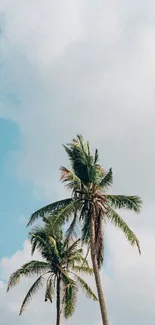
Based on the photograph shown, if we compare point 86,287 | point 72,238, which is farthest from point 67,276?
point 72,238

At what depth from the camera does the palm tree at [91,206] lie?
30.7 meters

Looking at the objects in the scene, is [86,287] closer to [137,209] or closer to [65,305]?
[65,305]

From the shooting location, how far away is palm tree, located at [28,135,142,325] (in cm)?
3072

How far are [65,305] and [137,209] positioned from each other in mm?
9591

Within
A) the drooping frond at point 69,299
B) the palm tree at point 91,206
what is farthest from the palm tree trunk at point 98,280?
the drooping frond at point 69,299

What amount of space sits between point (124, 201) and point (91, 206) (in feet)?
7.35

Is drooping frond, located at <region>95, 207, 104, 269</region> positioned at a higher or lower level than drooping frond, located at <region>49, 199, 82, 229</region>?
lower

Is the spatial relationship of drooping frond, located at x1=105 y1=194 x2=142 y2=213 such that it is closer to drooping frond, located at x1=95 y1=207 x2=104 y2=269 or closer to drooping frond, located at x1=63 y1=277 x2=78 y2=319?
drooping frond, located at x1=95 y1=207 x2=104 y2=269

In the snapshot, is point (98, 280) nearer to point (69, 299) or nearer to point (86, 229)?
point (86, 229)

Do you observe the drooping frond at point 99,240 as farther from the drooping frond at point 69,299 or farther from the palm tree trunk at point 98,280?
the drooping frond at point 69,299

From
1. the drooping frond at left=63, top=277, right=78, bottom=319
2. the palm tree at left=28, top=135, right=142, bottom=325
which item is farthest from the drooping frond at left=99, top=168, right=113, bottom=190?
the drooping frond at left=63, top=277, right=78, bottom=319

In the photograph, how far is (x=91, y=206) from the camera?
103 ft

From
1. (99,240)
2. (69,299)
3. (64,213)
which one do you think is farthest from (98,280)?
(69,299)

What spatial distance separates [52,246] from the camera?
129 ft
